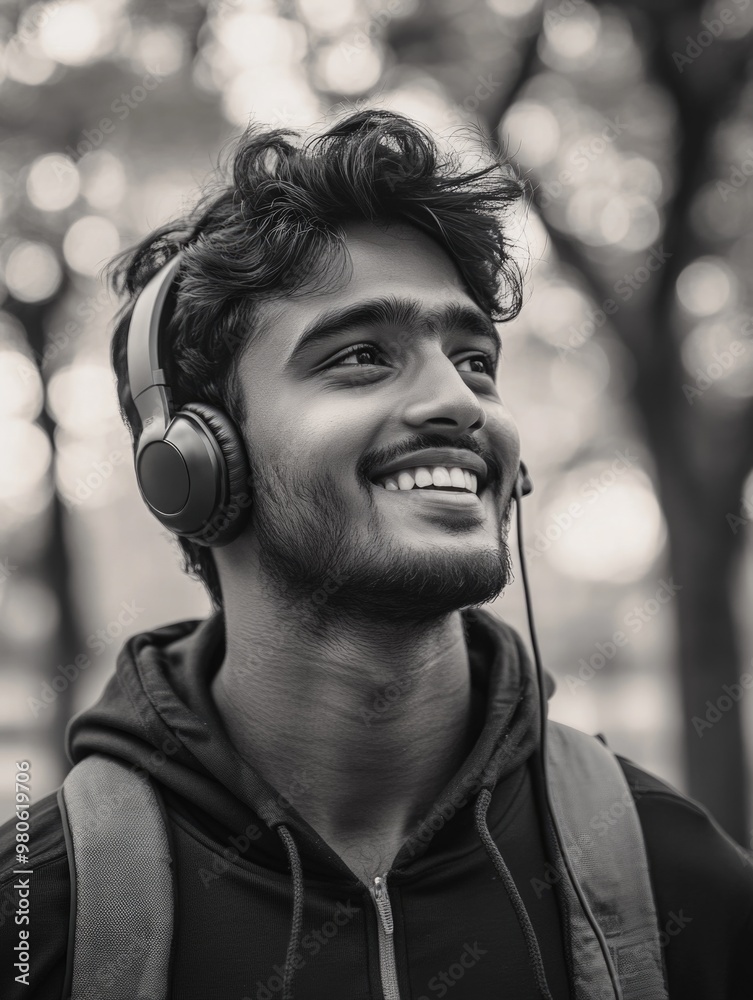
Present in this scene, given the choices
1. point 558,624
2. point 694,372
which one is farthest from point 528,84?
point 558,624

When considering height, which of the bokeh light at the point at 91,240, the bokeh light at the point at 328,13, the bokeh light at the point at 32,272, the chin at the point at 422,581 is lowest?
the chin at the point at 422,581

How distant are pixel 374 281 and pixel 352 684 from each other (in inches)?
40.9

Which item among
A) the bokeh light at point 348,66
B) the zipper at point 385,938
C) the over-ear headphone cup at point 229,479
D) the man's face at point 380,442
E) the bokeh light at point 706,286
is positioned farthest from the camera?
the bokeh light at point 706,286

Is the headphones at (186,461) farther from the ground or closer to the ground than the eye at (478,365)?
closer to the ground

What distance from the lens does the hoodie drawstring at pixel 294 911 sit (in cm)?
194

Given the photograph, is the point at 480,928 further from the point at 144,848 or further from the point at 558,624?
the point at 558,624

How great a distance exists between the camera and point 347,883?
2127 millimetres

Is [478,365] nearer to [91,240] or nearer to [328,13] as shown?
[328,13]

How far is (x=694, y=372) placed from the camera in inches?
252

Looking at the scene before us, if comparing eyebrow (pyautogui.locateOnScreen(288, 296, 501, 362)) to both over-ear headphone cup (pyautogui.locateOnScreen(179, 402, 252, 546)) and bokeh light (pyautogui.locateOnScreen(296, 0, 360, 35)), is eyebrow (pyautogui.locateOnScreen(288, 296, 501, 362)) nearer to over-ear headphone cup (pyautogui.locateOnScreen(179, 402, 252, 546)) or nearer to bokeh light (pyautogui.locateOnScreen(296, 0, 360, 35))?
over-ear headphone cup (pyautogui.locateOnScreen(179, 402, 252, 546))

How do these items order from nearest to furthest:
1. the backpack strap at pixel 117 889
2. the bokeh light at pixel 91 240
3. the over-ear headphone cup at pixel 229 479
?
the backpack strap at pixel 117 889 → the over-ear headphone cup at pixel 229 479 → the bokeh light at pixel 91 240

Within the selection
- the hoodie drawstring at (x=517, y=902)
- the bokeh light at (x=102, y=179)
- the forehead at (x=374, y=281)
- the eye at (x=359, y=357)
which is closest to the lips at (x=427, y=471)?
the eye at (x=359, y=357)

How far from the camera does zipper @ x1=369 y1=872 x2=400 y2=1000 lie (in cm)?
203

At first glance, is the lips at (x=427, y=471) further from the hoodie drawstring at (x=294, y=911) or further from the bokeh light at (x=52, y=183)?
Answer: the bokeh light at (x=52, y=183)
